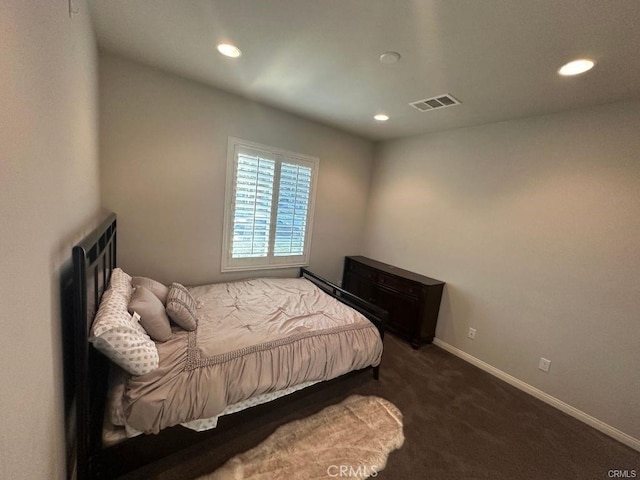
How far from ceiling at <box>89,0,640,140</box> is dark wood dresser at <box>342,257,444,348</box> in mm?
1983

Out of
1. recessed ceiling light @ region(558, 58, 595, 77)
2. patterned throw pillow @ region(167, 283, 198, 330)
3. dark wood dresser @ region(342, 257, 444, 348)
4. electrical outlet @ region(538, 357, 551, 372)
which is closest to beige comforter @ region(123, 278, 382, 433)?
patterned throw pillow @ region(167, 283, 198, 330)

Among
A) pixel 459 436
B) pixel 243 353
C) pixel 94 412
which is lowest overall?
pixel 459 436

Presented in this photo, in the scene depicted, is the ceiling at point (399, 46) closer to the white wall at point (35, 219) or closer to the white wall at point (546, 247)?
the white wall at point (546, 247)

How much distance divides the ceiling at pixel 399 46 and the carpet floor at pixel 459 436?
8.52 ft

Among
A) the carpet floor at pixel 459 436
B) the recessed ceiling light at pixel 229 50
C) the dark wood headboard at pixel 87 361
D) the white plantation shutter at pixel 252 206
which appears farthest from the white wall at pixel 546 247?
the dark wood headboard at pixel 87 361

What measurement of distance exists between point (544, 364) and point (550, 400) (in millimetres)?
322

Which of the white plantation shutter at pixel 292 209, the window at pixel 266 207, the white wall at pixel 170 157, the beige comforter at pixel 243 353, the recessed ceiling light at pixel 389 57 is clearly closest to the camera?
the beige comforter at pixel 243 353

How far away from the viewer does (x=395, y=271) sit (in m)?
3.59

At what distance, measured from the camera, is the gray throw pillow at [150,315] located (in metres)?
1.61

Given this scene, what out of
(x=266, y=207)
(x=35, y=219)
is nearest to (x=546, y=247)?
(x=266, y=207)

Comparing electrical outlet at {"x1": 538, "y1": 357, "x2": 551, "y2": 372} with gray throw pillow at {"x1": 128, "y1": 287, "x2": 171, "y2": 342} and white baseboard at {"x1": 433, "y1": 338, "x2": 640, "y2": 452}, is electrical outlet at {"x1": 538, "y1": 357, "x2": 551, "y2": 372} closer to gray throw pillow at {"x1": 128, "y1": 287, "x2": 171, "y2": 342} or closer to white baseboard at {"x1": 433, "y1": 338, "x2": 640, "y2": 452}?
white baseboard at {"x1": 433, "y1": 338, "x2": 640, "y2": 452}

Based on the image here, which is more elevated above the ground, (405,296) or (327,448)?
(405,296)

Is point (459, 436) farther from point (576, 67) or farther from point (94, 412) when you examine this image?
point (576, 67)

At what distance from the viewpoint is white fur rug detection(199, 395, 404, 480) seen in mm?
1546
